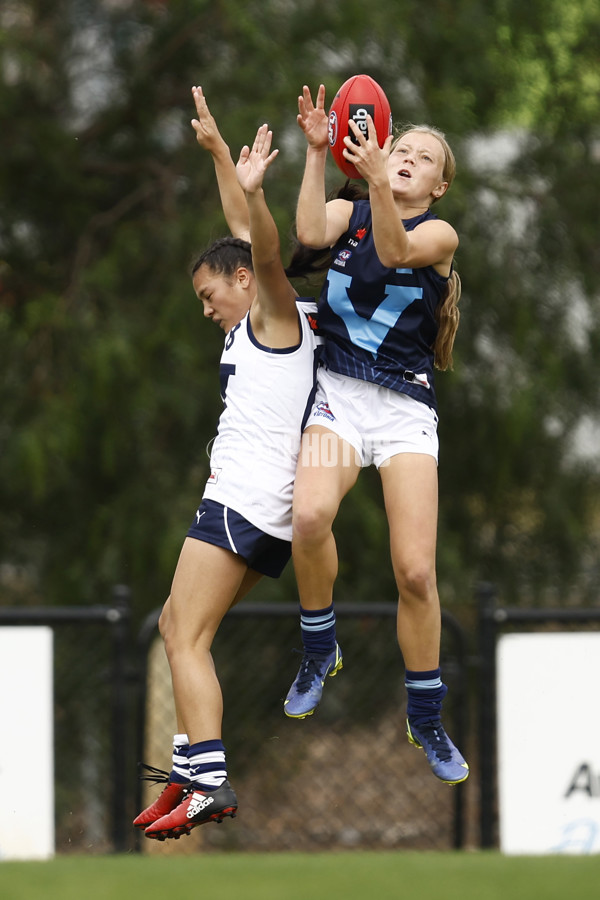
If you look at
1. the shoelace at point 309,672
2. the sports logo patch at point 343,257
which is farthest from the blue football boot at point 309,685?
the sports logo patch at point 343,257

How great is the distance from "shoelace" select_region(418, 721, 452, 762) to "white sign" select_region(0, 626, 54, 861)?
3.23 m

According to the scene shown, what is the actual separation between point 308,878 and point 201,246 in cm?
402

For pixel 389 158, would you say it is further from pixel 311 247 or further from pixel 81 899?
pixel 81 899

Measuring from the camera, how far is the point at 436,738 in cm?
335

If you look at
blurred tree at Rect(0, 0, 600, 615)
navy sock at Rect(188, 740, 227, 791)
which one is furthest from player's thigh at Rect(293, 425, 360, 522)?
blurred tree at Rect(0, 0, 600, 615)

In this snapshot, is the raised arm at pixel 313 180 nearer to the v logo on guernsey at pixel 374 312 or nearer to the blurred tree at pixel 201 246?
the v logo on guernsey at pixel 374 312

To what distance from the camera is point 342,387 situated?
3316 millimetres

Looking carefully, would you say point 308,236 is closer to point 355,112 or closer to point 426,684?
point 355,112

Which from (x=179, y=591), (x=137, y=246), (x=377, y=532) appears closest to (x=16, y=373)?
(x=137, y=246)

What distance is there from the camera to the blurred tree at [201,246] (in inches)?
304

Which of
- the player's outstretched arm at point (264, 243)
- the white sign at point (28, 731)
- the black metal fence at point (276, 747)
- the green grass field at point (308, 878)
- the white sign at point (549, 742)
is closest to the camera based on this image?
the player's outstretched arm at point (264, 243)

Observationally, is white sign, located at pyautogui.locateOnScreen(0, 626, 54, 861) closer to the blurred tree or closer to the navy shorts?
the blurred tree

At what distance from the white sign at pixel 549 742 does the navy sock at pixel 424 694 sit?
3099mm

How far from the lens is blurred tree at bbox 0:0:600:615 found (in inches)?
304
